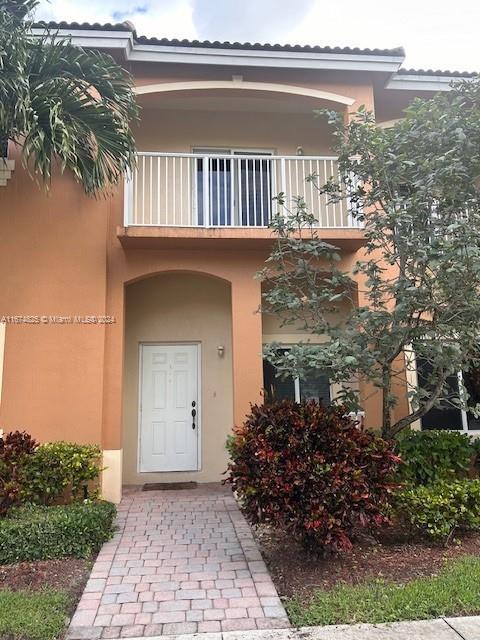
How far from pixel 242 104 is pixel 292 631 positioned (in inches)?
346

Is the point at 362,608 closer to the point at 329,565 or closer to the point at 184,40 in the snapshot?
the point at 329,565

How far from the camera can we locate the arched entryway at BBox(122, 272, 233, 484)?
9.19 meters

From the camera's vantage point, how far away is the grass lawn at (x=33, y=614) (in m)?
3.58

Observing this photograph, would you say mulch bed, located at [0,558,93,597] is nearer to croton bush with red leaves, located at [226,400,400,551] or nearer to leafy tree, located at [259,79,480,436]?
croton bush with red leaves, located at [226,400,400,551]

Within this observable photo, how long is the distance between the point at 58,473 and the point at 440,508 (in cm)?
489

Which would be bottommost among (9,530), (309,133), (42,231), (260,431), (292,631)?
(292,631)

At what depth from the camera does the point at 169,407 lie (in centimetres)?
939

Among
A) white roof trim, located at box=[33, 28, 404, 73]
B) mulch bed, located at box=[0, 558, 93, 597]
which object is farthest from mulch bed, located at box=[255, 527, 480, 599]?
white roof trim, located at box=[33, 28, 404, 73]

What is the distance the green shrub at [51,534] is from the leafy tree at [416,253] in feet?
9.24

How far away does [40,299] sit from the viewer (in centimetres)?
781

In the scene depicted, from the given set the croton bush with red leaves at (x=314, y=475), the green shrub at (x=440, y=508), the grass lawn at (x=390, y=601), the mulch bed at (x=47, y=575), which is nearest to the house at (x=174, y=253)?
the mulch bed at (x=47, y=575)

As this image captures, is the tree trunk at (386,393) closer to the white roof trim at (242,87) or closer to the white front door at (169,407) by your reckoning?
the white front door at (169,407)

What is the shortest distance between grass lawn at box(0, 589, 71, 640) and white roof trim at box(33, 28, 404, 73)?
8004mm

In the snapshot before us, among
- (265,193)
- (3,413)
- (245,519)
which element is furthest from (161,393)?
(265,193)
